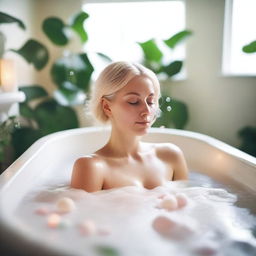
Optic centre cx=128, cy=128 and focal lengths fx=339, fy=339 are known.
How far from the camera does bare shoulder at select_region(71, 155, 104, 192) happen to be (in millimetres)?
1213

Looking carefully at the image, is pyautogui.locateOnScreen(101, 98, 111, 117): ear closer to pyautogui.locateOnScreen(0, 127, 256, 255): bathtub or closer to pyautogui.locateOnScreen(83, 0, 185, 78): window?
pyautogui.locateOnScreen(0, 127, 256, 255): bathtub

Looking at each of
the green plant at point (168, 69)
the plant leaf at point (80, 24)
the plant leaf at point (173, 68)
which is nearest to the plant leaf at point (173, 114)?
the green plant at point (168, 69)

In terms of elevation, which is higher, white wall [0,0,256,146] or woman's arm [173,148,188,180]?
white wall [0,0,256,146]

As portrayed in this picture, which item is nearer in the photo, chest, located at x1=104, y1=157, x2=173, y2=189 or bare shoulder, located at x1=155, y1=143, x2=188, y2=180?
chest, located at x1=104, y1=157, x2=173, y2=189

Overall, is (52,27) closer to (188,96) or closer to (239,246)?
(188,96)

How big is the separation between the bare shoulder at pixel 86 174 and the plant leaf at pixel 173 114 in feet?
5.08

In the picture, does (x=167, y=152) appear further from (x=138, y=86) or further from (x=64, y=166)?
(x=64, y=166)

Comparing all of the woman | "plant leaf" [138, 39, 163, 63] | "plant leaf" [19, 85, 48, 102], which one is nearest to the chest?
the woman

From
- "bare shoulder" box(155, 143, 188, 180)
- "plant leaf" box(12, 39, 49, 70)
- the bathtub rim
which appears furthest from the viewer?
"plant leaf" box(12, 39, 49, 70)

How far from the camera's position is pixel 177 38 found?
2662mm

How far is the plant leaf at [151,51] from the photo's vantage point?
8.75 ft

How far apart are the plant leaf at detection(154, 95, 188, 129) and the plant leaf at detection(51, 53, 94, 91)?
65 cm

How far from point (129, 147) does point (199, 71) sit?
1.76 metres

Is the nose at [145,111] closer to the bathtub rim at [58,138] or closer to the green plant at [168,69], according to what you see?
the bathtub rim at [58,138]
